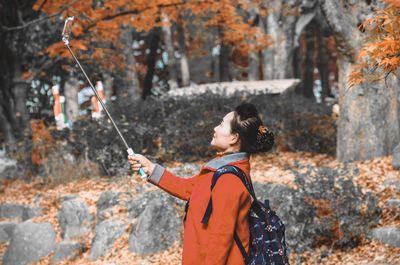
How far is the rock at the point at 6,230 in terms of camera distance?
33.4 ft

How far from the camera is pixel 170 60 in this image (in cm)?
2359

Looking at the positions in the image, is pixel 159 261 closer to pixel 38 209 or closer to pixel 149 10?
pixel 38 209

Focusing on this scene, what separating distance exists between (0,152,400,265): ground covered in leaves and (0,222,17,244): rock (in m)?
0.14

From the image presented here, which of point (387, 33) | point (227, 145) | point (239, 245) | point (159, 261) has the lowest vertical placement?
point (159, 261)

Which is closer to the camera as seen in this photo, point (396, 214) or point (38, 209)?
point (396, 214)

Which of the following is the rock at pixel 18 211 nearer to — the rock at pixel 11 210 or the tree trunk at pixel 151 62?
the rock at pixel 11 210

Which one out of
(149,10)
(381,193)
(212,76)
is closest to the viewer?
(381,193)

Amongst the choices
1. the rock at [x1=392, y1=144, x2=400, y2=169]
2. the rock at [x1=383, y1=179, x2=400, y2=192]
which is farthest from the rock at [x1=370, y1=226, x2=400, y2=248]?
the rock at [x1=392, y1=144, x2=400, y2=169]

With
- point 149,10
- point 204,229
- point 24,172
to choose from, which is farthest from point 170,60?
point 204,229

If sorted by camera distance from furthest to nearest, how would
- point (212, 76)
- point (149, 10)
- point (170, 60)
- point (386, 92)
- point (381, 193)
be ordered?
point (212, 76) → point (170, 60) → point (149, 10) → point (386, 92) → point (381, 193)

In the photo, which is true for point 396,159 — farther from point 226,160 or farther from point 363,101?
point 226,160

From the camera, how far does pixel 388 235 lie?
7.00 m

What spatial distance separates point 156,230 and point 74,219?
1.64 meters

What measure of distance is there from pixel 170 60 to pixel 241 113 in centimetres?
2013
